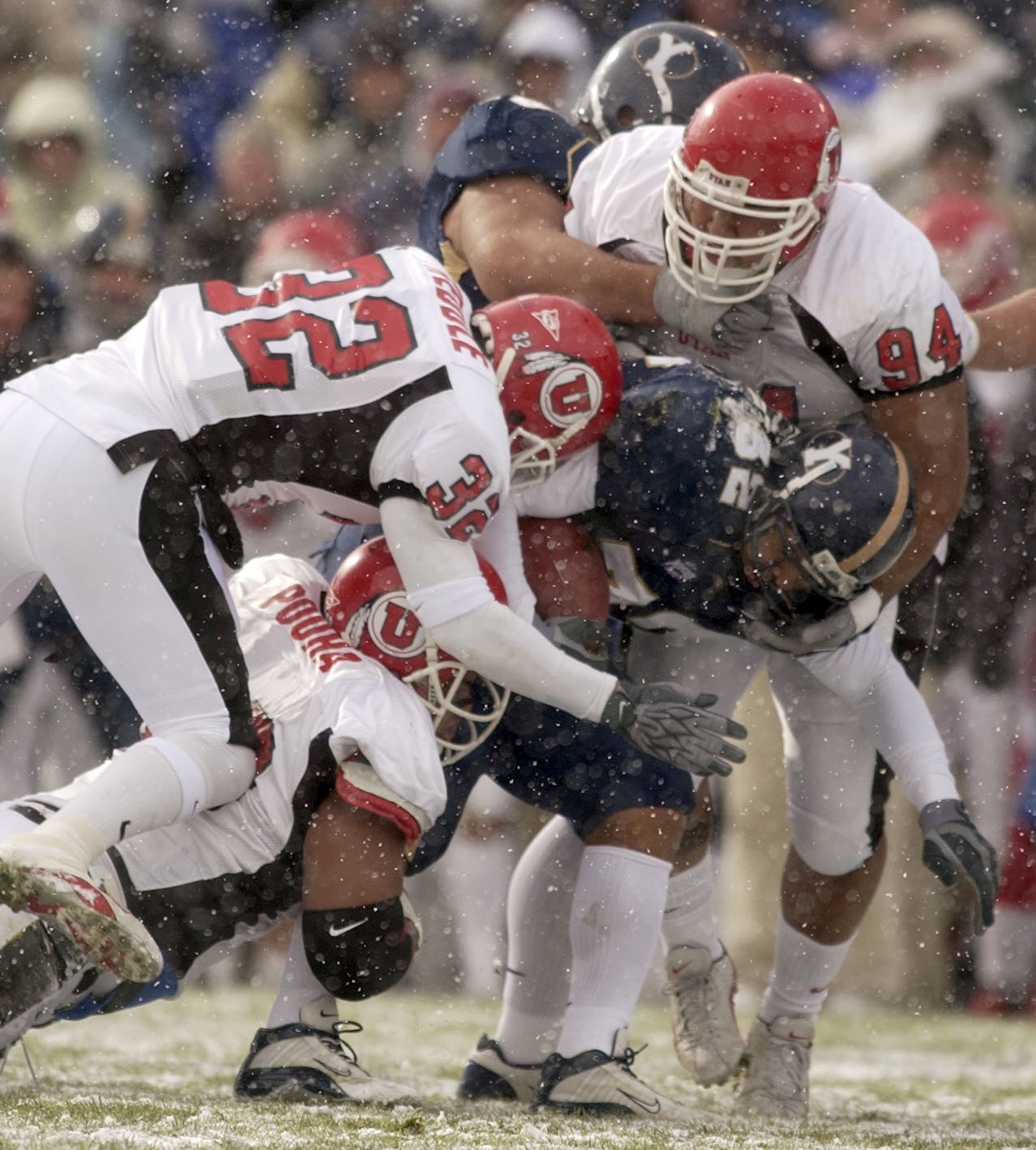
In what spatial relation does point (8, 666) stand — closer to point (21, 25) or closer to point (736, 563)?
point (736, 563)

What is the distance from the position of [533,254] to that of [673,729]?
105cm

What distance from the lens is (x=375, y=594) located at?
9.73ft

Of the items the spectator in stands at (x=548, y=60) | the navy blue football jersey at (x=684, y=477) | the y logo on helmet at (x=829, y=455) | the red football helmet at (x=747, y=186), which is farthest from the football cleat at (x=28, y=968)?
the spectator in stands at (x=548, y=60)

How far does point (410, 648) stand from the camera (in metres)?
2.91

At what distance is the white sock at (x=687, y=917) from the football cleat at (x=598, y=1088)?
23.8 inches

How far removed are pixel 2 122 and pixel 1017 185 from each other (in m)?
3.55

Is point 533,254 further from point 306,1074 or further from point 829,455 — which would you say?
point 306,1074

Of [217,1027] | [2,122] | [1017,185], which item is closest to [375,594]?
[217,1027]

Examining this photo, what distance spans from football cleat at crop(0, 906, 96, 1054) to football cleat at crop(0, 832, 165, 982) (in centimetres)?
9

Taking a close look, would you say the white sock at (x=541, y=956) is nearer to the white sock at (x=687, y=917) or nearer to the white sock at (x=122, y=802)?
the white sock at (x=687, y=917)

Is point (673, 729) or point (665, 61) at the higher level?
point (665, 61)

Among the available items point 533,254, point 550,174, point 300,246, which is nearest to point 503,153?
point 550,174

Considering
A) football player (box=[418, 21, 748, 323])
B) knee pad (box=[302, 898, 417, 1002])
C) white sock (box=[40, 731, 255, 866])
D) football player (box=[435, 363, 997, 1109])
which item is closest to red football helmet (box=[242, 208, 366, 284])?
football player (box=[418, 21, 748, 323])

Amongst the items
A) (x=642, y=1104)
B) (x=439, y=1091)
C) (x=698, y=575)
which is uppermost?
(x=698, y=575)
